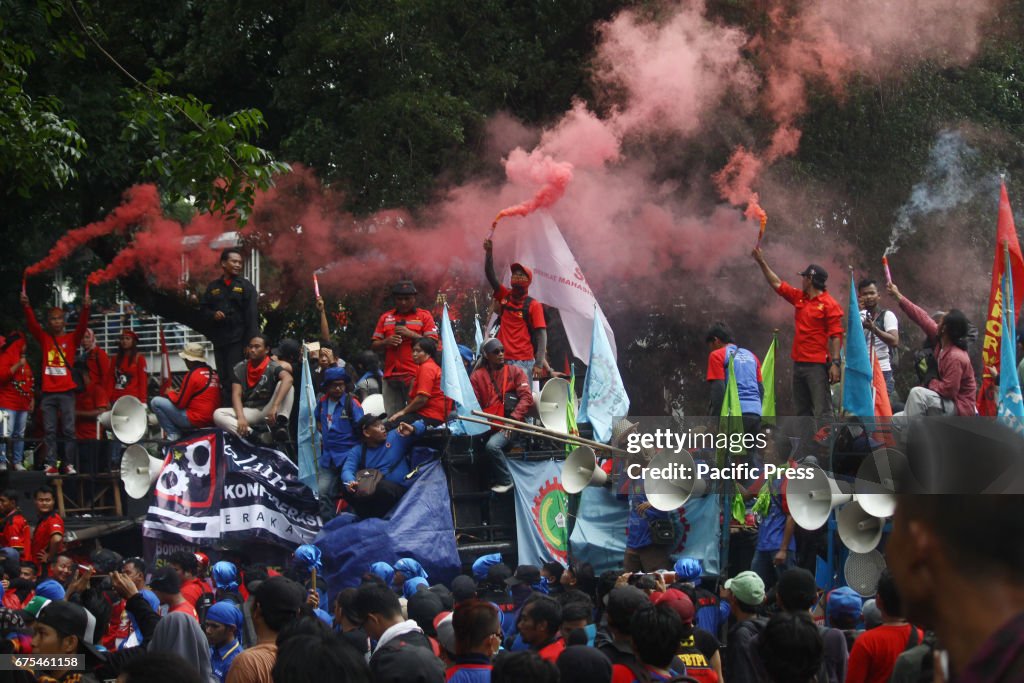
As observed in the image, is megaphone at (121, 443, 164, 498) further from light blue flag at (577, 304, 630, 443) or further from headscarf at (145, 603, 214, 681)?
headscarf at (145, 603, 214, 681)

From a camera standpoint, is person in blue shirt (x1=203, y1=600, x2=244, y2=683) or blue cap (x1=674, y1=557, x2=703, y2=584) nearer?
person in blue shirt (x1=203, y1=600, x2=244, y2=683)

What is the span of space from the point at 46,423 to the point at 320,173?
457 cm

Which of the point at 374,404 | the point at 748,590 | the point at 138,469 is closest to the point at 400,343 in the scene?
the point at 374,404

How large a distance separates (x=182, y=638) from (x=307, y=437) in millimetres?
5138

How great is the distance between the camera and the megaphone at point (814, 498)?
27.3ft

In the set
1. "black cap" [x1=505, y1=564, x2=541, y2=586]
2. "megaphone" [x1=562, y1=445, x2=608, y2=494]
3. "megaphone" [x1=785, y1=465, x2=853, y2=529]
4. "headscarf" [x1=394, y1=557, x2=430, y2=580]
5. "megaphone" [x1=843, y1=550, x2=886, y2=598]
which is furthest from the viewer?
"megaphone" [x1=562, y1=445, x2=608, y2=494]

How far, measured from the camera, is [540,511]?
1035 cm

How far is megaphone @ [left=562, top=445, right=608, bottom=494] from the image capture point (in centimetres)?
973

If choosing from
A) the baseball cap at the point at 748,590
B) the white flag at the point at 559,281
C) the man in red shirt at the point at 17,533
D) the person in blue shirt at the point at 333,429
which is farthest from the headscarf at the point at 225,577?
the white flag at the point at 559,281

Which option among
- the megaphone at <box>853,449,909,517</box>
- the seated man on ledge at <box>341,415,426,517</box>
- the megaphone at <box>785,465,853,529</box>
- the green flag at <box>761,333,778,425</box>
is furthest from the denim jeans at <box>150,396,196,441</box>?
the megaphone at <box>853,449,909,517</box>

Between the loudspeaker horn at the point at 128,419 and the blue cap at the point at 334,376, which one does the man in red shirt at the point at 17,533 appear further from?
the blue cap at the point at 334,376

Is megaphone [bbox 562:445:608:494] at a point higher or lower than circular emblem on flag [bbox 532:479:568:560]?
higher

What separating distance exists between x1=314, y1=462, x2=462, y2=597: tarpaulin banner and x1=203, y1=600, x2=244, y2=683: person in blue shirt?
3.11m

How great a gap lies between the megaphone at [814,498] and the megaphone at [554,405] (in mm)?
2485
